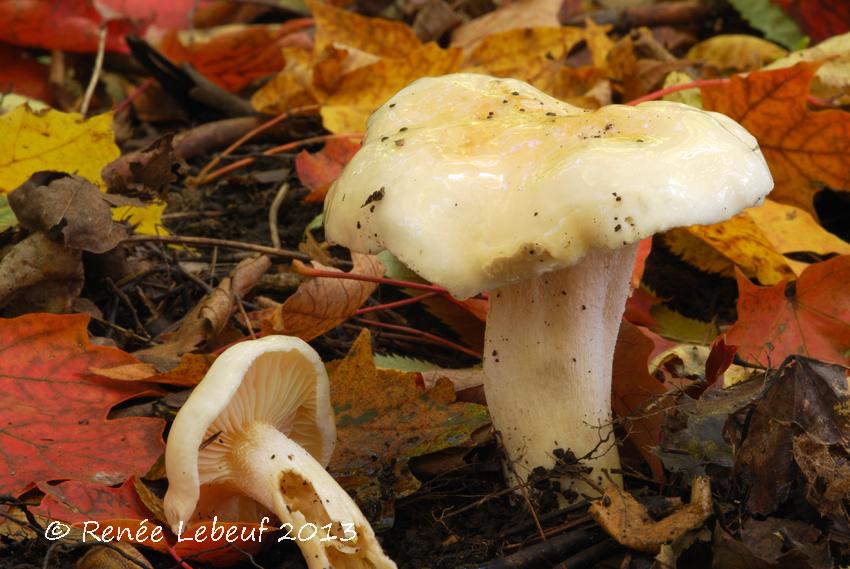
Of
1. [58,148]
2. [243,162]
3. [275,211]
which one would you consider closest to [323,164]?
[275,211]

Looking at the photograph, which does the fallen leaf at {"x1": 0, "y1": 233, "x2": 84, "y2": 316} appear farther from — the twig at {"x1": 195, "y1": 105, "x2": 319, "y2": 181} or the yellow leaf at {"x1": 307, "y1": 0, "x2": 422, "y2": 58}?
the yellow leaf at {"x1": 307, "y1": 0, "x2": 422, "y2": 58}

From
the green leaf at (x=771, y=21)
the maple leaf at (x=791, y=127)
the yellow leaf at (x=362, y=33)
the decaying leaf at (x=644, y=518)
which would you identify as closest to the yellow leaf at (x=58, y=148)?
the yellow leaf at (x=362, y=33)

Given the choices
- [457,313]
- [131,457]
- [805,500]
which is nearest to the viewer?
[805,500]

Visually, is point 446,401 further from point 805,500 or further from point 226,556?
point 805,500

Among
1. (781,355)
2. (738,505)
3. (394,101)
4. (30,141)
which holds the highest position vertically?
(394,101)

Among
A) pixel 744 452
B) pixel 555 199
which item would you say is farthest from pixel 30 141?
pixel 744 452

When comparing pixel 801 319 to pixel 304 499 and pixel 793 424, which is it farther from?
pixel 304 499
